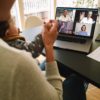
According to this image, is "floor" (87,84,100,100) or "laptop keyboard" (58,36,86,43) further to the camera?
"floor" (87,84,100,100)

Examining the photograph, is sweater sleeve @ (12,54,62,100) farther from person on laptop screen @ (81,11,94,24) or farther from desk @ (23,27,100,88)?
person on laptop screen @ (81,11,94,24)

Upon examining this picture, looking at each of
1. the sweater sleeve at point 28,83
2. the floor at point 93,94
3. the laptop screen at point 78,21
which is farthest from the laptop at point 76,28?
the floor at point 93,94

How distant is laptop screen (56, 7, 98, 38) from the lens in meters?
1.46

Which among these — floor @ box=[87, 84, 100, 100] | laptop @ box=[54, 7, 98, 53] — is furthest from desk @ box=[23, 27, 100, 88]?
floor @ box=[87, 84, 100, 100]

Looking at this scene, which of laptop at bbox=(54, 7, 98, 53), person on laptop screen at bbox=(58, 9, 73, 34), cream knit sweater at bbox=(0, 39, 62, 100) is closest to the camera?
cream knit sweater at bbox=(0, 39, 62, 100)

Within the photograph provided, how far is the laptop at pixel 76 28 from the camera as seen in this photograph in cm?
144

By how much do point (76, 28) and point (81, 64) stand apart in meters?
0.44

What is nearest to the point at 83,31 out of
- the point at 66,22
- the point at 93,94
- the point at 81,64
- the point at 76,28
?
the point at 76,28

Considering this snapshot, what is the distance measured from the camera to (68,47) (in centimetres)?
140

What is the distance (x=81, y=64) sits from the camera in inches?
45.6

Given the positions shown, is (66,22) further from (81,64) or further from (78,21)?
(81,64)

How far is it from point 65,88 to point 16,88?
2.61ft

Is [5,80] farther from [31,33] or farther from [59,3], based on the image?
[59,3]

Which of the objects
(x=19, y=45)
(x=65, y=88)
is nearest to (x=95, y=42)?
(x=65, y=88)
